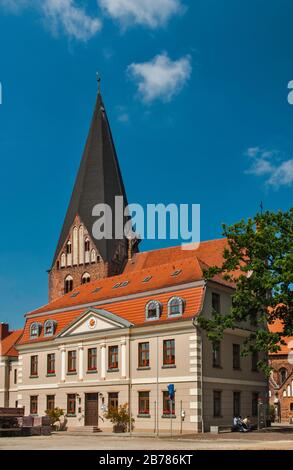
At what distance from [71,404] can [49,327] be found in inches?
261

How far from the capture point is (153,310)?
44094mm

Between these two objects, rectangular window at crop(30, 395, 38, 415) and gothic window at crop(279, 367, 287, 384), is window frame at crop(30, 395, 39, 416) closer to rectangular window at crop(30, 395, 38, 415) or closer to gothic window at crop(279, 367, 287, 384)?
rectangular window at crop(30, 395, 38, 415)

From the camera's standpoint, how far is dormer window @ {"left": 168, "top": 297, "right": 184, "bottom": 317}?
4241cm

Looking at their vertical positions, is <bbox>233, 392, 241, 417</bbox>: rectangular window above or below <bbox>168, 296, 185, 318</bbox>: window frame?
below

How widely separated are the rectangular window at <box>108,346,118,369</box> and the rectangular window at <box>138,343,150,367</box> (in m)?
2.09

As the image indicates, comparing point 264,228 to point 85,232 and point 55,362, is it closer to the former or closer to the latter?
point 55,362

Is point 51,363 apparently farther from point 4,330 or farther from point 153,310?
point 4,330

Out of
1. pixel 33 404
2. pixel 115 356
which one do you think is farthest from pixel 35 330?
pixel 115 356

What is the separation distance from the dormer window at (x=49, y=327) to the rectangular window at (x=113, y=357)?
294 inches

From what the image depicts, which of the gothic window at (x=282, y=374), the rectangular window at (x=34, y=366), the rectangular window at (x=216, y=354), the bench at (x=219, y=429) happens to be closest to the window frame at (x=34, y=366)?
the rectangular window at (x=34, y=366)

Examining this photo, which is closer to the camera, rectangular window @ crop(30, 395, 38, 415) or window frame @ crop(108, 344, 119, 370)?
window frame @ crop(108, 344, 119, 370)

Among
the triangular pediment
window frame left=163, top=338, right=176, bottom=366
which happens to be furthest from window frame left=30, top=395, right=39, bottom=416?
window frame left=163, top=338, right=176, bottom=366

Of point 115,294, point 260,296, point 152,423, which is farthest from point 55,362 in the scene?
point 260,296
